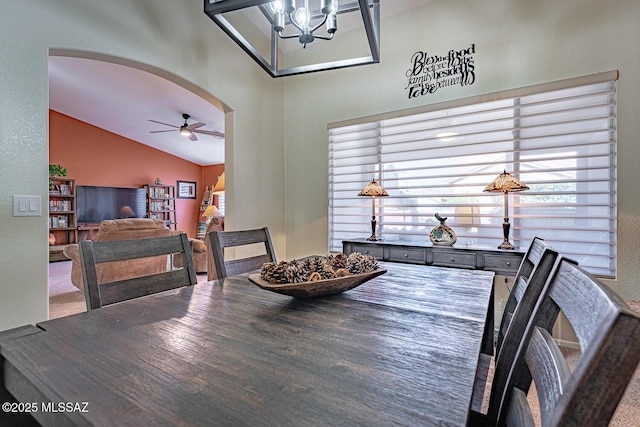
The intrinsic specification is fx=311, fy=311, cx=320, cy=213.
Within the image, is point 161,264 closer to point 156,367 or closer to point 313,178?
point 313,178

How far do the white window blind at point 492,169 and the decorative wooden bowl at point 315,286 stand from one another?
202 centimetres

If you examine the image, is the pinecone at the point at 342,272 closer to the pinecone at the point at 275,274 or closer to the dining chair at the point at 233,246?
the pinecone at the point at 275,274

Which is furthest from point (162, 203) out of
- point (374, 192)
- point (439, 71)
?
point (439, 71)

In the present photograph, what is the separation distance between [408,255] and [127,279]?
2.17 m

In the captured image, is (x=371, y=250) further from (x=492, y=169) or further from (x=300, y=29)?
(x=300, y=29)

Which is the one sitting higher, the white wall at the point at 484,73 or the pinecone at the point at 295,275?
the white wall at the point at 484,73

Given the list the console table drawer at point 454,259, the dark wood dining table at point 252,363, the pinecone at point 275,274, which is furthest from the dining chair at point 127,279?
the console table drawer at point 454,259

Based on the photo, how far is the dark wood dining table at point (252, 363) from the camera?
0.55m

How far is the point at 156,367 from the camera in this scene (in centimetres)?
70

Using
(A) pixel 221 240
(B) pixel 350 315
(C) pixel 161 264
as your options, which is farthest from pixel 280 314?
(C) pixel 161 264

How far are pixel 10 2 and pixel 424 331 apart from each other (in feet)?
8.74

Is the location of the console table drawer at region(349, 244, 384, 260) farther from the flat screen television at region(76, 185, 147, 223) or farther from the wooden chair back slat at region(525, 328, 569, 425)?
the flat screen television at region(76, 185, 147, 223)

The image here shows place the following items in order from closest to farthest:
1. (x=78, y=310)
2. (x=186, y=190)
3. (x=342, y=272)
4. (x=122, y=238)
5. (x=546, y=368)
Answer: (x=546, y=368) → (x=342, y=272) → (x=78, y=310) → (x=122, y=238) → (x=186, y=190)

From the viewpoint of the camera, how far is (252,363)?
0.71 meters
